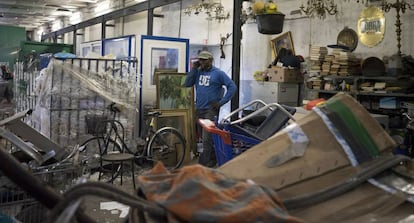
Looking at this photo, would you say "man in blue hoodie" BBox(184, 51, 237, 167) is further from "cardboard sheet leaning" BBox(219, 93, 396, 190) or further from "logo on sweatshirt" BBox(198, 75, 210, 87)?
"cardboard sheet leaning" BBox(219, 93, 396, 190)

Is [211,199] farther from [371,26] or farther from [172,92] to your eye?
[371,26]

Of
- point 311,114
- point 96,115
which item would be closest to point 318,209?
point 311,114

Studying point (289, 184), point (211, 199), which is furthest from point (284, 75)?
point (211, 199)

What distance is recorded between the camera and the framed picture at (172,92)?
22.1 feet

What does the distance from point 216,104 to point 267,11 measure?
165cm

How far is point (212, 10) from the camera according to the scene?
934cm

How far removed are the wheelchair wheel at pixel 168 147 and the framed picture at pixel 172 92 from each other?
594 mm

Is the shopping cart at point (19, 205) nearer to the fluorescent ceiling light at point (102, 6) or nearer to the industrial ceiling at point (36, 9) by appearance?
the fluorescent ceiling light at point (102, 6)

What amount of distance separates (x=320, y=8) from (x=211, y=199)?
640 centimetres

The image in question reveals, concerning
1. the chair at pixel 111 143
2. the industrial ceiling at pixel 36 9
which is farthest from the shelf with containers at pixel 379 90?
the industrial ceiling at pixel 36 9

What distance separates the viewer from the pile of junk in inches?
43.5

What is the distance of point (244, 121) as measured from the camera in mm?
3730

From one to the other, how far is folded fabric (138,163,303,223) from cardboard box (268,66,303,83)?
6.14 metres

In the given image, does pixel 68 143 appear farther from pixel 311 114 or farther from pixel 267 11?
pixel 311 114
